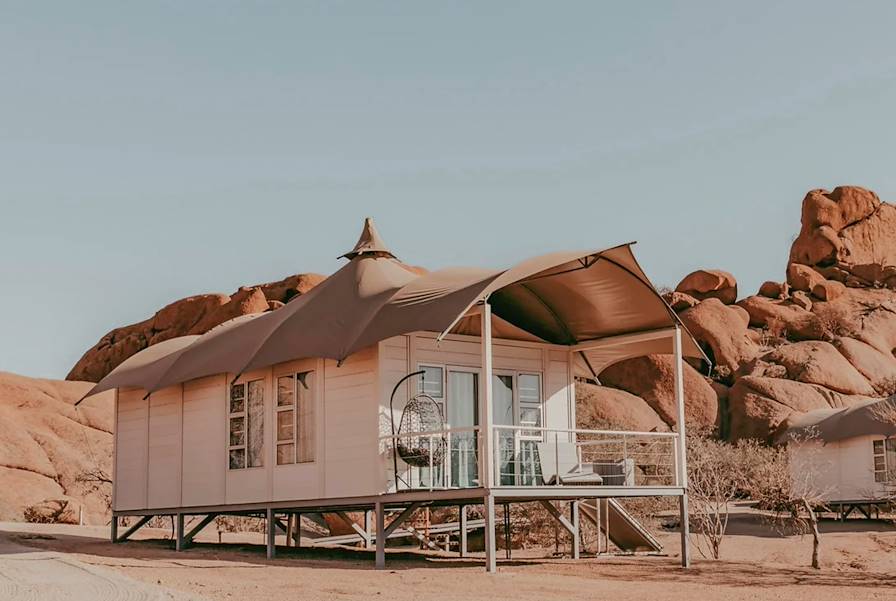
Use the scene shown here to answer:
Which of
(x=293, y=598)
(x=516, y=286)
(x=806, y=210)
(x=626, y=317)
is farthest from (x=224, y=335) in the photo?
(x=806, y=210)

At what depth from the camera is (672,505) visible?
35562mm

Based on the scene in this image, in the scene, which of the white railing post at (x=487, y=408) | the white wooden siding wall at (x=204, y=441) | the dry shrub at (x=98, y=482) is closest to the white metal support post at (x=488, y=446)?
the white railing post at (x=487, y=408)

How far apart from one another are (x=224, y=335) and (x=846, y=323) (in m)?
41.7

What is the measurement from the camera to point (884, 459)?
119ft

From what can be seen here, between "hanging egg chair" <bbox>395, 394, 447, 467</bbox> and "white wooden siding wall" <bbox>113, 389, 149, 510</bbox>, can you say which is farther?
"white wooden siding wall" <bbox>113, 389, 149, 510</bbox>

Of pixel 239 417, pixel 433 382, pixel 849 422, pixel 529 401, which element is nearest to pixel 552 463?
pixel 433 382

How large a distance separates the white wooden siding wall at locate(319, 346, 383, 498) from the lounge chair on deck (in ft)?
8.54

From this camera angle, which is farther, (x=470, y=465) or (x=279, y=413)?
(x=279, y=413)

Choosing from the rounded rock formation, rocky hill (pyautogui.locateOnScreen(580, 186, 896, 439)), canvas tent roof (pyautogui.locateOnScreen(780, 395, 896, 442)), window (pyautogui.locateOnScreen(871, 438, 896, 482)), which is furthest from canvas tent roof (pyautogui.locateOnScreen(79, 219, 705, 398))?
the rounded rock formation

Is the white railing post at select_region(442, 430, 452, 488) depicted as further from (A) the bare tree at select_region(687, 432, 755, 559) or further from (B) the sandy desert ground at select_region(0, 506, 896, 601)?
(A) the bare tree at select_region(687, 432, 755, 559)

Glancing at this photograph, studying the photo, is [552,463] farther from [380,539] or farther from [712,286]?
[712,286]

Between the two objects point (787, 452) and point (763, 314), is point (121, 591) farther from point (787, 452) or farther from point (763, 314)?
point (763, 314)

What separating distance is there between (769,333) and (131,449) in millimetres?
39846

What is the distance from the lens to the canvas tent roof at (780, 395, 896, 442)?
3547 centimetres
